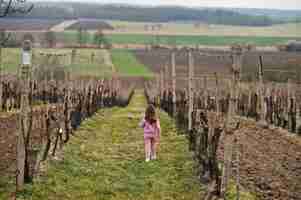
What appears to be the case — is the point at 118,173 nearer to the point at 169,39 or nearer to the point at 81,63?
the point at 81,63

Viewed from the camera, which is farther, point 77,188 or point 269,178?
point 269,178

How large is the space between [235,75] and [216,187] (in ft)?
5.28

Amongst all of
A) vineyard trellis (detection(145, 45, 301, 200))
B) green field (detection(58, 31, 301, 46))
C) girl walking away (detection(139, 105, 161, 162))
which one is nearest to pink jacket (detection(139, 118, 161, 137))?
girl walking away (detection(139, 105, 161, 162))

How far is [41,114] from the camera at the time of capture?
41.6 feet

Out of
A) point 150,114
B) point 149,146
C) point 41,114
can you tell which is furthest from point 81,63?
point 149,146

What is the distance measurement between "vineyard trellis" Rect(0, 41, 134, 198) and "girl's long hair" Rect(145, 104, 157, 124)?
1.65 metres

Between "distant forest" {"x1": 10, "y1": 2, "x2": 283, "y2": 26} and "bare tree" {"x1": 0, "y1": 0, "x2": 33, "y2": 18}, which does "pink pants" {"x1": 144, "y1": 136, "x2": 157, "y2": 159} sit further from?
"distant forest" {"x1": 10, "y1": 2, "x2": 283, "y2": 26}

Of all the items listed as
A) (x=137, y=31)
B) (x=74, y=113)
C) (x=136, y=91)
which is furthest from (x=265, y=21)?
(x=74, y=113)

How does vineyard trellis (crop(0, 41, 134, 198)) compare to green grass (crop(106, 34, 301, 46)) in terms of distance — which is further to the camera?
green grass (crop(106, 34, 301, 46))

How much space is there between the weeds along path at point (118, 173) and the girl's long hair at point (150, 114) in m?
0.75

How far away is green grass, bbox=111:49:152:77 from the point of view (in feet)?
181

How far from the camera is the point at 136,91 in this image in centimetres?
5056

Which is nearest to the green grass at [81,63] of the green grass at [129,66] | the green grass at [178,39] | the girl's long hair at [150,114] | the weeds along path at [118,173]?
the green grass at [129,66]

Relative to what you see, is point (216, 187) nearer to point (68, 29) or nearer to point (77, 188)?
point (77, 188)
